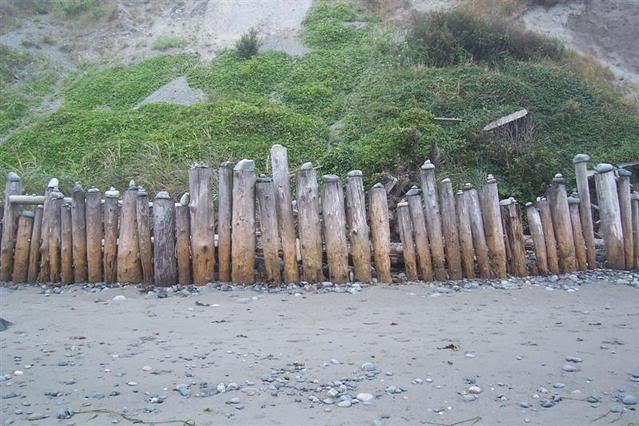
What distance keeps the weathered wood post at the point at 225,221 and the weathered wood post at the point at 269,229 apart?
347 millimetres

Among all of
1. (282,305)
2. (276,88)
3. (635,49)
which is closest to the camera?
(282,305)

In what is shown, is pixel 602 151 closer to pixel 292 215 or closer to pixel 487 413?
pixel 292 215

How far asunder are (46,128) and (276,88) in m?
6.33

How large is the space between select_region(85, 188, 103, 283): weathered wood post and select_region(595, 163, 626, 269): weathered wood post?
20.9ft

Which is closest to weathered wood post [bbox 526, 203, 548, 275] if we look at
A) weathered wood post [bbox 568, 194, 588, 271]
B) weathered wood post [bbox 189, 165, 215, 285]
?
weathered wood post [bbox 568, 194, 588, 271]

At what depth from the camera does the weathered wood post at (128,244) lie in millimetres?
8055

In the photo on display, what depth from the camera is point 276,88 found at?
19.8 meters

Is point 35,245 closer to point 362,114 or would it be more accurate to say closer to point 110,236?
point 110,236

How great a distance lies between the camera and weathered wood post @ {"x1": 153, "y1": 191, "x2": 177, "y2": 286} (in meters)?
7.95

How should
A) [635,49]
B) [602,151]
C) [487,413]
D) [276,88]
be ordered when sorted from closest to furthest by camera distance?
[487,413] < [602,151] < [276,88] < [635,49]

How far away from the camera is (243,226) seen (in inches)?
308

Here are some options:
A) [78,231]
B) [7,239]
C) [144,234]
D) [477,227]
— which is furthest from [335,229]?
[7,239]

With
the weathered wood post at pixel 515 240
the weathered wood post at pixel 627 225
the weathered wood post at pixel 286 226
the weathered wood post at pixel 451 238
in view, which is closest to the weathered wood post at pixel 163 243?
the weathered wood post at pixel 286 226

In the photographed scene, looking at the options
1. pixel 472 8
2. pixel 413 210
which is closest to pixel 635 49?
pixel 472 8
